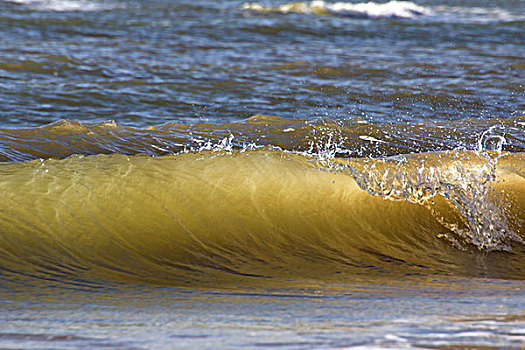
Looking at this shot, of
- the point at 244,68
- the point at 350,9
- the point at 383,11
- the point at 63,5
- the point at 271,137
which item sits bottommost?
the point at 271,137

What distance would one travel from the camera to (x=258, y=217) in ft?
9.03

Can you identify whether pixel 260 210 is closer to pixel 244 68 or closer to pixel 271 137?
pixel 271 137

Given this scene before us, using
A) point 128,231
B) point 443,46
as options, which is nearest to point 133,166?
point 128,231

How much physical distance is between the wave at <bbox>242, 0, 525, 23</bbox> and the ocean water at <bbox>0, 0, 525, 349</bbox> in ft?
20.3

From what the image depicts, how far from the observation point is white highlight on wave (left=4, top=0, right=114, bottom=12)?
11680 mm

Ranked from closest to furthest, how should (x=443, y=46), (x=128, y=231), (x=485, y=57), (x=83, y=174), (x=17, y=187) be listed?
(x=128, y=231), (x=17, y=187), (x=83, y=174), (x=485, y=57), (x=443, y=46)

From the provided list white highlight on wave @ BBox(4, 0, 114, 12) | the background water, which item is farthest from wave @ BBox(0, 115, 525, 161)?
white highlight on wave @ BBox(4, 0, 114, 12)

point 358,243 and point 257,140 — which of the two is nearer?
point 358,243

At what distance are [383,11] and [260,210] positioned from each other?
10950 mm

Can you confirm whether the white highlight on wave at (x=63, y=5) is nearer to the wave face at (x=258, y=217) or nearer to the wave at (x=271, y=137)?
the wave at (x=271, y=137)

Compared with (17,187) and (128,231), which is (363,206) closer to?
(128,231)

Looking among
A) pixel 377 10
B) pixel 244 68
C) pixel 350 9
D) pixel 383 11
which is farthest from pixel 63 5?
pixel 244 68

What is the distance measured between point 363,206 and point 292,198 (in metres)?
0.32

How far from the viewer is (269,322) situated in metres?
1.59
